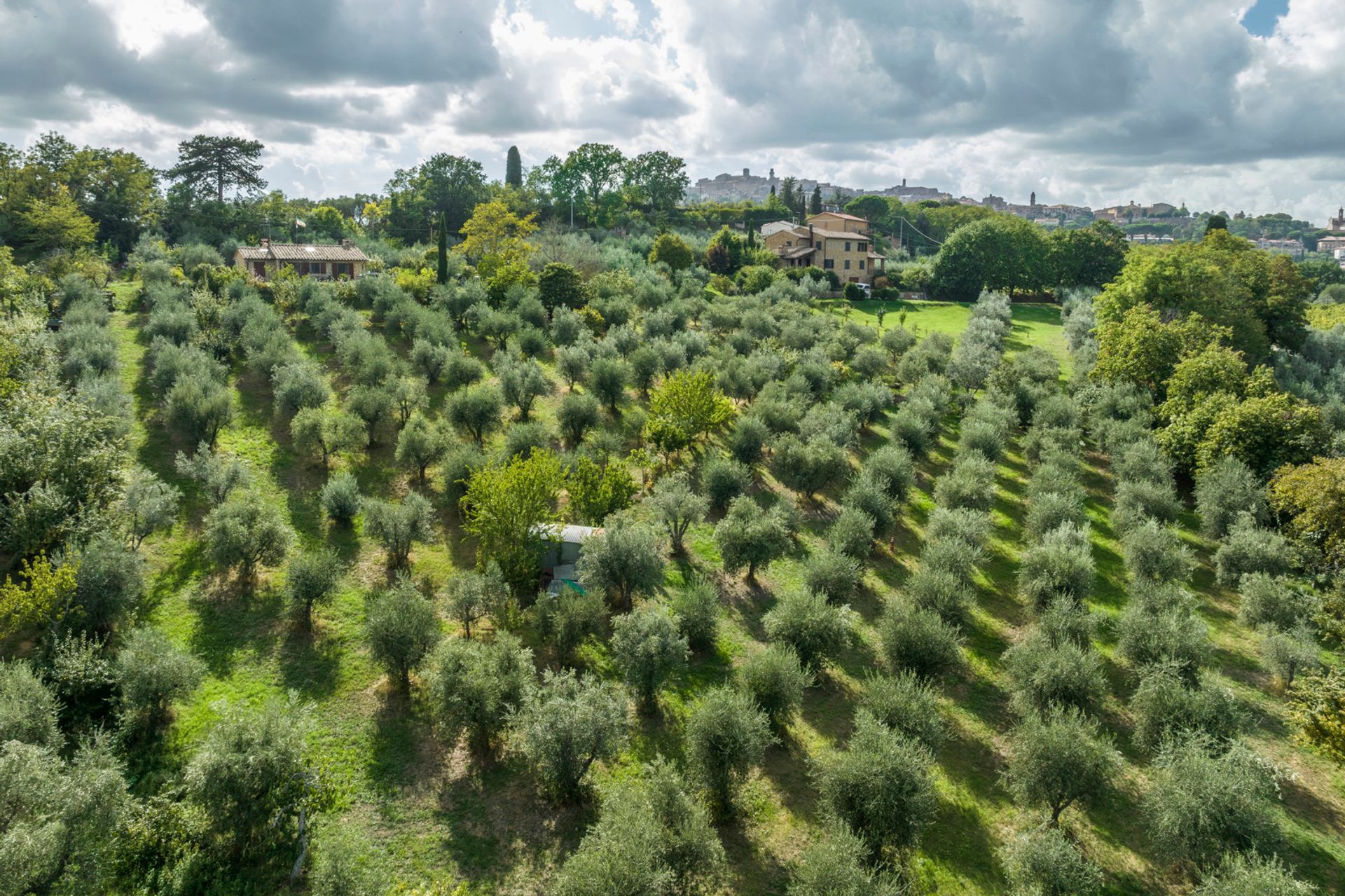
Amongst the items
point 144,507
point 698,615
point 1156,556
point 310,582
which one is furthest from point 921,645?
point 144,507

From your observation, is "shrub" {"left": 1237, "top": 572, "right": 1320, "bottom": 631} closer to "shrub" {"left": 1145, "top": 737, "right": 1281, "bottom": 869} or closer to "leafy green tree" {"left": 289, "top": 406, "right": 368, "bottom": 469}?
"shrub" {"left": 1145, "top": 737, "right": 1281, "bottom": 869}

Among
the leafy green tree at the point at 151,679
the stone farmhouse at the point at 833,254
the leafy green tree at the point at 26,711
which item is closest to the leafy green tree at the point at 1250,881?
the leafy green tree at the point at 151,679

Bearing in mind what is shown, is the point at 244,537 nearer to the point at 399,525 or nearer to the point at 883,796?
the point at 399,525

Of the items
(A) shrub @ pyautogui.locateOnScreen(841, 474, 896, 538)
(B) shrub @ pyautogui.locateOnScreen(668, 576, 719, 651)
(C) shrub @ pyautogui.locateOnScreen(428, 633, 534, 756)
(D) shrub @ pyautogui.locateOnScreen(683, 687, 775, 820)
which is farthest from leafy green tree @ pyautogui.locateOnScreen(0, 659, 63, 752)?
(A) shrub @ pyautogui.locateOnScreen(841, 474, 896, 538)

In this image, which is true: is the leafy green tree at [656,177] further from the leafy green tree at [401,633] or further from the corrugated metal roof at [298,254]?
the leafy green tree at [401,633]

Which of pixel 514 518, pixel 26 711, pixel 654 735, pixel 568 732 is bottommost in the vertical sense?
pixel 654 735

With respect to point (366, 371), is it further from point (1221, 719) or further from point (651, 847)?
point (1221, 719)
